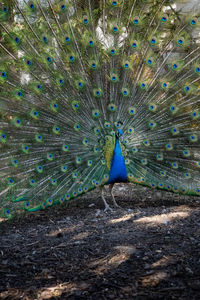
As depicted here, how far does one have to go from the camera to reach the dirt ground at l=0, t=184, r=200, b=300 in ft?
8.23

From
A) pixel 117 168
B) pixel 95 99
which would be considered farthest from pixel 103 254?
pixel 95 99

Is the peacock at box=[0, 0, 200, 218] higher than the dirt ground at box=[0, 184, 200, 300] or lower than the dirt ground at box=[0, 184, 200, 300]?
higher

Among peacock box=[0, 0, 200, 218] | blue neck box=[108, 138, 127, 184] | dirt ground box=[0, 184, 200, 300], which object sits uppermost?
peacock box=[0, 0, 200, 218]

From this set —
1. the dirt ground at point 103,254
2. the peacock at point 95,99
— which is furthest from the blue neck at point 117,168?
the dirt ground at point 103,254

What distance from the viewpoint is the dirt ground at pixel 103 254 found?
2.51 meters

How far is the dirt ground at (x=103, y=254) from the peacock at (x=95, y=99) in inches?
16.4

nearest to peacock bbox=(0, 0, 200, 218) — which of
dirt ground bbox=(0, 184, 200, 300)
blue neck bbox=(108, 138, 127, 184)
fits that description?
blue neck bbox=(108, 138, 127, 184)

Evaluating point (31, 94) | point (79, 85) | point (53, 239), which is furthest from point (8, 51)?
point (53, 239)

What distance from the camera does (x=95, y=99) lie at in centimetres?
500

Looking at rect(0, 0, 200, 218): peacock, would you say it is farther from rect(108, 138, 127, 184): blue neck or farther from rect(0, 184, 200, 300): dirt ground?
rect(0, 184, 200, 300): dirt ground

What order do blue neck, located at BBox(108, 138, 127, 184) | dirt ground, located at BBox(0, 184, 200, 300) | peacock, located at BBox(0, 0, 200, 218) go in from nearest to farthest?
dirt ground, located at BBox(0, 184, 200, 300), peacock, located at BBox(0, 0, 200, 218), blue neck, located at BBox(108, 138, 127, 184)

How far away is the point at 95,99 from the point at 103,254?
8.20 feet

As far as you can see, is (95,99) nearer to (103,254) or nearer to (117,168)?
(117,168)

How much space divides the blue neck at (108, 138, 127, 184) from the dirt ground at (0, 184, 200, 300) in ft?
1.67
